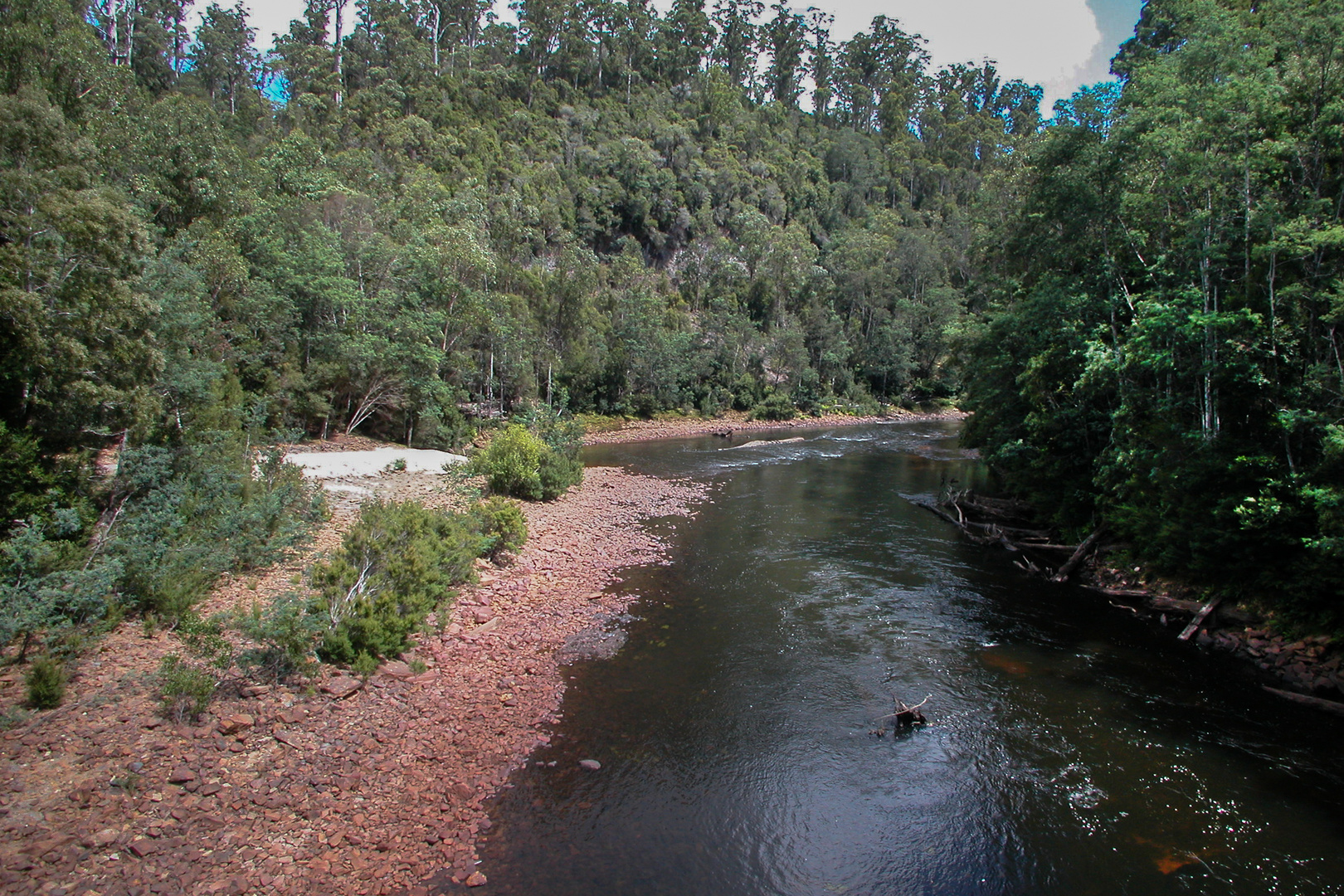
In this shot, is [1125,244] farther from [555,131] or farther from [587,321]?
[555,131]

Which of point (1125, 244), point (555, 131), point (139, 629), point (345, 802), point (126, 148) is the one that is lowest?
point (345, 802)

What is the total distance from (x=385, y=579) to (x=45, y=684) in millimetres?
4242

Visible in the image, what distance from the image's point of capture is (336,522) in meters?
15.0

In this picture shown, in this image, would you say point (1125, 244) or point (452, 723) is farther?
point (1125, 244)

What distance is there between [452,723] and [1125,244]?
18.8 metres

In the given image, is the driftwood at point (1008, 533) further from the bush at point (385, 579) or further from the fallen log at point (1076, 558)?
the bush at point (385, 579)

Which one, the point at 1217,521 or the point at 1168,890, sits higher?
the point at 1217,521

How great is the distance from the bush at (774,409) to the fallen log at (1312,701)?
155ft

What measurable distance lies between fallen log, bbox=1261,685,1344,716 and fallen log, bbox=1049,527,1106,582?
543 cm

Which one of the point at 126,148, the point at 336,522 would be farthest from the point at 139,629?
the point at 126,148

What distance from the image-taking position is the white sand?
67.4 ft

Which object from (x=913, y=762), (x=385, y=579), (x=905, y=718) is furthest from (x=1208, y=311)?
(x=385, y=579)

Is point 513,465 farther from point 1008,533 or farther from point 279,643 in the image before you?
point 1008,533

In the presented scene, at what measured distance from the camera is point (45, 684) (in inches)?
276
